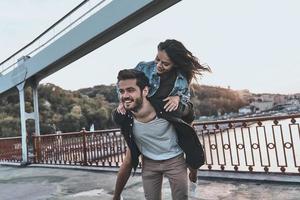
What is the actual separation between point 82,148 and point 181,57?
6.16m

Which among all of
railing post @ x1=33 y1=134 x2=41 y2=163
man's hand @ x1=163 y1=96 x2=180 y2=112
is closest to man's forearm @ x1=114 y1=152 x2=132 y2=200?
man's hand @ x1=163 y1=96 x2=180 y2=112

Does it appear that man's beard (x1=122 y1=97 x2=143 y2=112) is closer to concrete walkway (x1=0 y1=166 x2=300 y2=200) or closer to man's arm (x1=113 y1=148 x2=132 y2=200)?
man's arm (x1=113 y1=148 x2=132 y2=200)

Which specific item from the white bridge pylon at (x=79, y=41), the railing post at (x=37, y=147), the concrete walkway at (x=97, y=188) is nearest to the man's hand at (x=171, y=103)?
the concrete walkway at (x=97, y=188)

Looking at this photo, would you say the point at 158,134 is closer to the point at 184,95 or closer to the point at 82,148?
the point at 184,95

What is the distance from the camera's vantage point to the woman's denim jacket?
1801 millimetres

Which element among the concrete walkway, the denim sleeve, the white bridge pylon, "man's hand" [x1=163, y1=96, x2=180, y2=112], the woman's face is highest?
the white bridge pylon

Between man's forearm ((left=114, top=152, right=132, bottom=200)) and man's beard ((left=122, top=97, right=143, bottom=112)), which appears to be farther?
man's forearm ((left=114, top=152, right=132, bottom=200))

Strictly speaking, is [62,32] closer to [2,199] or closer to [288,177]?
[2,199]

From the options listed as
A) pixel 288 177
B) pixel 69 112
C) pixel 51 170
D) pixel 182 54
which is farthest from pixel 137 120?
pixel 69 112

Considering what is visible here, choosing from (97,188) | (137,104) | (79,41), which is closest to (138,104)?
(137,104)

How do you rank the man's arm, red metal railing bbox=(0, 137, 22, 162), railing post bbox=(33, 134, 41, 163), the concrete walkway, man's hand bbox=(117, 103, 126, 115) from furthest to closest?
red metal railing bbox=(0, 137, 22, 162)
railing post bbox=(33, 134, 41, 163)
the concrete walkway
the man's arm
man's hand bbox=(117, 103, 126, 115)

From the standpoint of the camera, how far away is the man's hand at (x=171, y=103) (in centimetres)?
175

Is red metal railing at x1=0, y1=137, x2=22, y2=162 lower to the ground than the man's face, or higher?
lower

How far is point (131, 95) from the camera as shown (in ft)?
5.84
